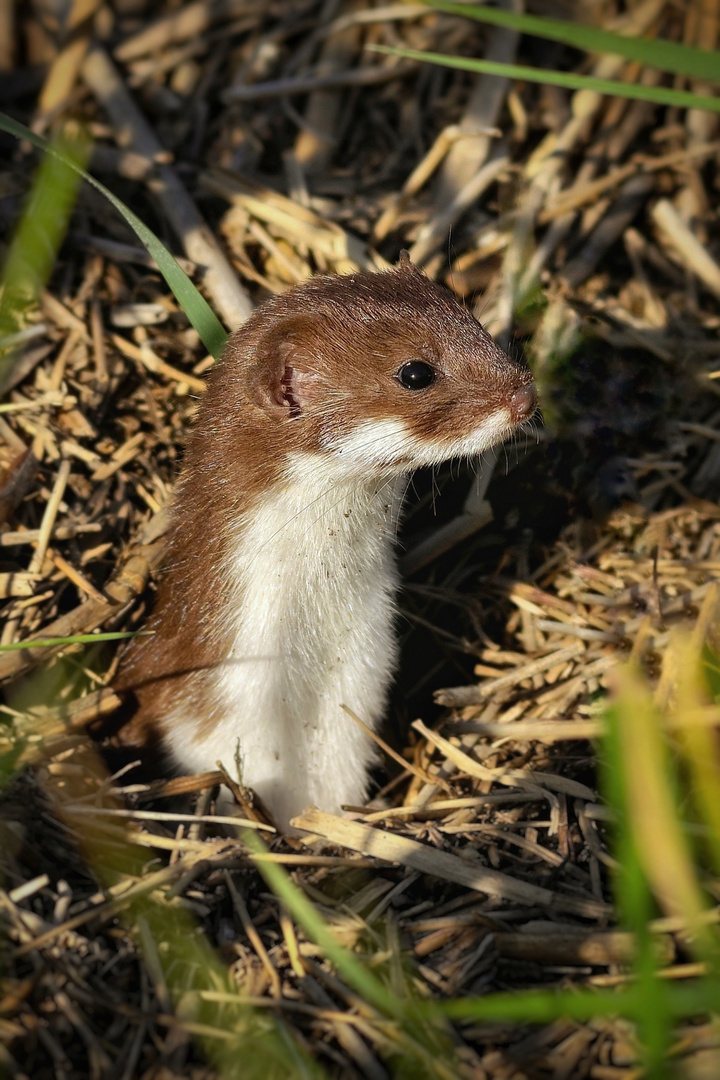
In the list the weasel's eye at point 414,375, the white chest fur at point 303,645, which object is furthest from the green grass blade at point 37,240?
the weasel's eye at point 414,375

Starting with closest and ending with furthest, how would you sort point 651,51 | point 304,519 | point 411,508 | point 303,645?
1. point 651,51
2. point 304,519
3. point 303,645
4. point 411,508

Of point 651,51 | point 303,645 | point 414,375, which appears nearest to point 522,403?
point 414,375

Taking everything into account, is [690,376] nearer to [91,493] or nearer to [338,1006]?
[91,493]

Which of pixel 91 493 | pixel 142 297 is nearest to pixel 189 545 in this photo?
pixel 91 493

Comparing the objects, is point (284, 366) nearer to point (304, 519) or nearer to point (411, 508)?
point (304, 519)

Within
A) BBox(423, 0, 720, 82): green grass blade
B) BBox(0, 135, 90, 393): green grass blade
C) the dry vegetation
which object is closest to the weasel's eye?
the dry vegetation

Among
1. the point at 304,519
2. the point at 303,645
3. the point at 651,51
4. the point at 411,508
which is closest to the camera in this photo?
the point at 651,51

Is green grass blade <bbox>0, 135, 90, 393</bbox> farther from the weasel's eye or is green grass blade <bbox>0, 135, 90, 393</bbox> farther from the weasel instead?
the weasel's eye
